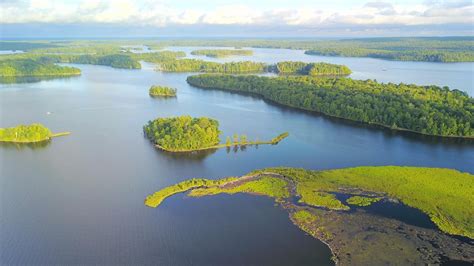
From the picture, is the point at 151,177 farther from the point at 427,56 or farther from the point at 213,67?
the point at 427,56

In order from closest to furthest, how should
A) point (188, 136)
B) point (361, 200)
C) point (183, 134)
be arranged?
1. point (361, 200)
2. point (188, 136)
3. point (183, 134)

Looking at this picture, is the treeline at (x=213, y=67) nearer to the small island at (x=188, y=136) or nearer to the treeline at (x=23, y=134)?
the small island at (x=188, y=136)

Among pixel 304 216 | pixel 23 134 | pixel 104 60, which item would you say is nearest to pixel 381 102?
pixel 304 216

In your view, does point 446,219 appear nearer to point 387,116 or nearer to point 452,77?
point 387,116

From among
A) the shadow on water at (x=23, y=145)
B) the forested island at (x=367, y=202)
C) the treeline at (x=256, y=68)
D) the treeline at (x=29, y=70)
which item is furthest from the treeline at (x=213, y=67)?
the forested island at (x=367, y=202)

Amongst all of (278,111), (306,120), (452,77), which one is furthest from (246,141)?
(452,77)
